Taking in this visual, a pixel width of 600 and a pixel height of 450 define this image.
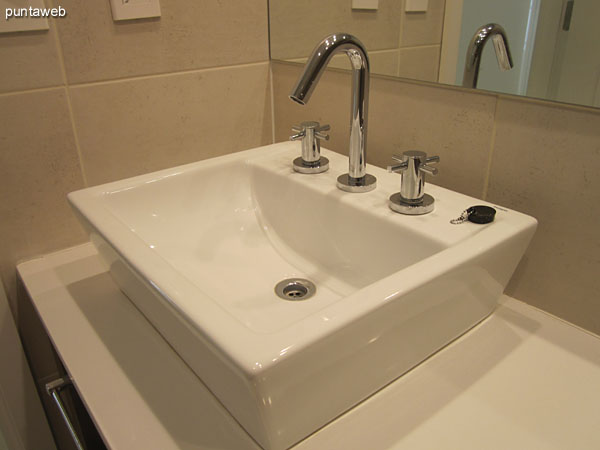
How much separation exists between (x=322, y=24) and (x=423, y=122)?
0.33 metres

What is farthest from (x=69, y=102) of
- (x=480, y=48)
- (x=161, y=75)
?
(x=480, y=48)

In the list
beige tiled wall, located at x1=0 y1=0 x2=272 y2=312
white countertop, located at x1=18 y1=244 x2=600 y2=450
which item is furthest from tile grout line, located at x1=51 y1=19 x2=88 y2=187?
white countertop, located at x1=18 y1=244 x2=600 y2=450

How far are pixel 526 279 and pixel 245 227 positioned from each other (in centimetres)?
45

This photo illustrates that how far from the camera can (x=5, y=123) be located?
0.75 m

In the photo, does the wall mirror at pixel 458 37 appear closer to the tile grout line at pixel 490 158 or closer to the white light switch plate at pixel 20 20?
the tile grout line at pixel 490 158

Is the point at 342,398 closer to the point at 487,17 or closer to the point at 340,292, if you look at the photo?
the point at 340,292

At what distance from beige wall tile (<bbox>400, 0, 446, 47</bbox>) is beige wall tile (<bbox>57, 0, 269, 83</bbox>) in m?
0.31

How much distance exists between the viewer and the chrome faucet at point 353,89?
59 cm

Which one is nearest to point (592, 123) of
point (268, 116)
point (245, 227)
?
point (245, 227)

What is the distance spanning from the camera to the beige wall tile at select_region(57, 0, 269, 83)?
0.78 metres

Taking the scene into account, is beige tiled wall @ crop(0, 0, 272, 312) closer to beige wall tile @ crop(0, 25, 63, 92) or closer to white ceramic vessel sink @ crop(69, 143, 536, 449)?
beige wall tile @ crop(0, 25, 63, 92)

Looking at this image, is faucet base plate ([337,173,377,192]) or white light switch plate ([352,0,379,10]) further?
white light switch plate ([352,0,379,10])

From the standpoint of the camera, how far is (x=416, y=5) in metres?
0.80

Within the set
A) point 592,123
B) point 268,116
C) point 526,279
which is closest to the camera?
point 592,123
